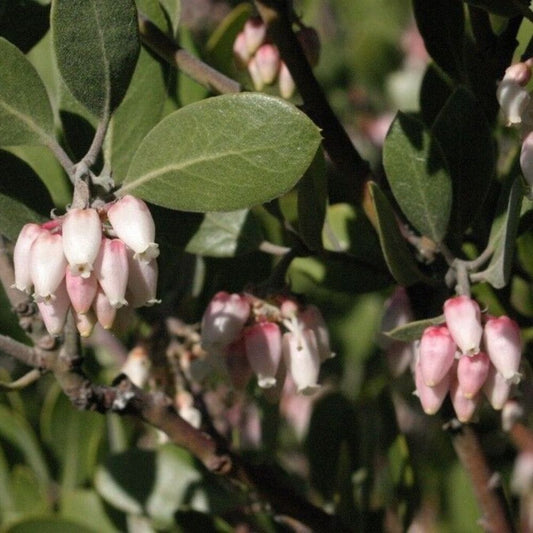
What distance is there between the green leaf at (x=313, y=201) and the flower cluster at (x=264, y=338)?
0.33 feet

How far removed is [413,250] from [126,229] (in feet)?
1.39

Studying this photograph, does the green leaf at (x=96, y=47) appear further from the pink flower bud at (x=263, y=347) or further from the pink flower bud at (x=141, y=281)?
the pink flower bud at (x=263, y=347)

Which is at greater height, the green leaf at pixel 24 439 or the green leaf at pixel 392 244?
the green leaf at pixel 392 244

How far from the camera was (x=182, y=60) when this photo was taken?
1232 millimetres

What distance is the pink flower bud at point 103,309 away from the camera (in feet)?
3.34

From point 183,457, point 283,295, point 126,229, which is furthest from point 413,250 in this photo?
point 183,457

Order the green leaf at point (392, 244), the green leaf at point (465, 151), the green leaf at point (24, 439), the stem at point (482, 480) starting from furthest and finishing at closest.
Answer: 1. the green leaf at point (24, 439)
2. the stem at point (482, 480)
3. the green leaf at point (465, 151)
4. the green leaf at point (392, 244)

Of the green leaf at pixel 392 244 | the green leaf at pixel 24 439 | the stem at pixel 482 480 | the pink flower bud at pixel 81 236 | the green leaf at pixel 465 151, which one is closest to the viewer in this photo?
the pink flower bud at pixel 81 236

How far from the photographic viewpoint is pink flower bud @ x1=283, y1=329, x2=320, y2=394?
126cm

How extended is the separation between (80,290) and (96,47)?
226mm

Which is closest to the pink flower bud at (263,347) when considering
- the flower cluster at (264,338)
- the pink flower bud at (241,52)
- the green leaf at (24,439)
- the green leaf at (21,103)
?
the flower cluster at (264,338)

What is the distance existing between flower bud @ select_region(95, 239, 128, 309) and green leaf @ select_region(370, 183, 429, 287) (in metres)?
0.25

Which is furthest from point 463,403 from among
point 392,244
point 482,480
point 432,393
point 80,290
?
point 80,290

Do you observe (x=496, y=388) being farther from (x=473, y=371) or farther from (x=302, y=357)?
(x=302, y=357)
